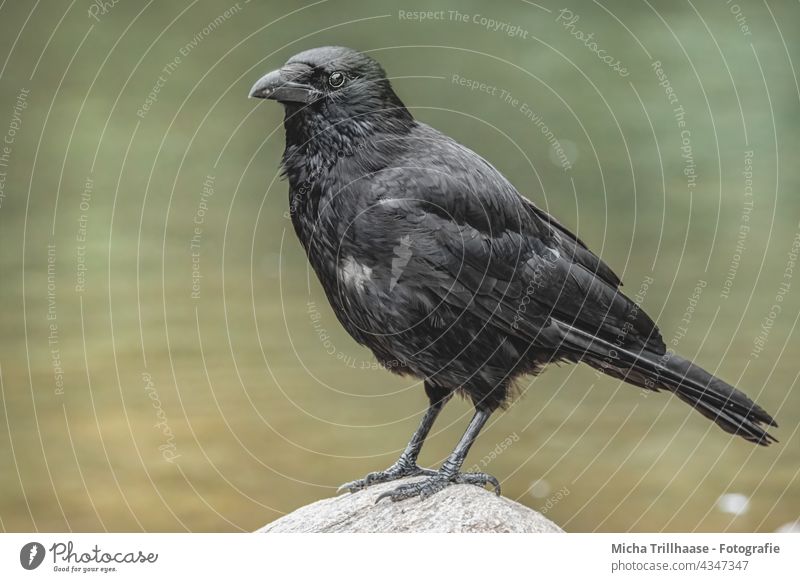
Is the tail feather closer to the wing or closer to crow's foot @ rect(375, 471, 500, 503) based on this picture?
the wing

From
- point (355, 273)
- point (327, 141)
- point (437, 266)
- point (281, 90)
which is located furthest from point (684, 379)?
point (281, 90)

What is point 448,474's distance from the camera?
4324 mm

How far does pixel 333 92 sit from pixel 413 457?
172 cm

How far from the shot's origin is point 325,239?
13.4ft

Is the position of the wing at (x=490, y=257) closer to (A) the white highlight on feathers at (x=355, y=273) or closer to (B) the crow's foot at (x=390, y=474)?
(A) the white highlight on feathers at (x=355, y=273)

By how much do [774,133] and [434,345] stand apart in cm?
229

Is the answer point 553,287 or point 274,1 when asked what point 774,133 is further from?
point 274,1

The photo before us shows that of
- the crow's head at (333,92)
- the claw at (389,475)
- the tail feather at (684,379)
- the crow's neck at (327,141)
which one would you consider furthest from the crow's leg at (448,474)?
the crow's head at (333,92)

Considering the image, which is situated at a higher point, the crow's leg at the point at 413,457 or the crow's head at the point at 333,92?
the crow's head at the point at 333,92

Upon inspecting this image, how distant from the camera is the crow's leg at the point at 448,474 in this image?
14.0 feet

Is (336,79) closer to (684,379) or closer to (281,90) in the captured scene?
(281,90)

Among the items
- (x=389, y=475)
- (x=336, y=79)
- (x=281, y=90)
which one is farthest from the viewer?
(x=389, y=475)
